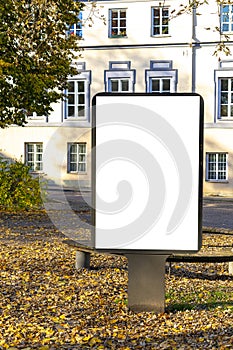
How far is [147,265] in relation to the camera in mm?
6234

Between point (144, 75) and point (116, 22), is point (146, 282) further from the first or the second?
point (116, 22)

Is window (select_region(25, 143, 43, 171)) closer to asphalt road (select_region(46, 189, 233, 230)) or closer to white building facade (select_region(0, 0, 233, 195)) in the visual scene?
white building facade (select_region(0, 0, 233, 195))

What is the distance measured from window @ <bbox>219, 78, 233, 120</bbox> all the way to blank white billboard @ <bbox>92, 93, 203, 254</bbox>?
22598 mm

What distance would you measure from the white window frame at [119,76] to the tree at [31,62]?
455 inches

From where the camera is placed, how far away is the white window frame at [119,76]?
29.1 m

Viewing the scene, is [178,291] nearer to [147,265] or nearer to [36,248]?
[147,265]

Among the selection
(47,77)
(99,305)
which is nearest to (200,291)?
(99,305)

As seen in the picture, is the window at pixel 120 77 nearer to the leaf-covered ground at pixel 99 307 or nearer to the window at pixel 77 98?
the window at pixel 77 98

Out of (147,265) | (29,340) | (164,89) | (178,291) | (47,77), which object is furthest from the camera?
(164,89)

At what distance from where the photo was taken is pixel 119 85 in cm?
2941

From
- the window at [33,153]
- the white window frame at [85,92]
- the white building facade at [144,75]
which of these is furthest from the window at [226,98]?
the window at [33,153]

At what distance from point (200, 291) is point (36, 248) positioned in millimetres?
3699

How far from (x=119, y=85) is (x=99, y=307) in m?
23.2

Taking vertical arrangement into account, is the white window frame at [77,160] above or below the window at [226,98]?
below
